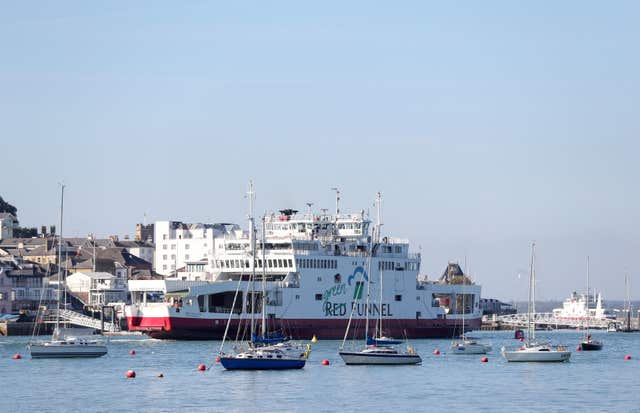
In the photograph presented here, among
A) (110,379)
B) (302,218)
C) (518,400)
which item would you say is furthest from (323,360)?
(302,218)

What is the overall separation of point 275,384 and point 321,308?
1646 inches

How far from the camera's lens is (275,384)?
68.5 m

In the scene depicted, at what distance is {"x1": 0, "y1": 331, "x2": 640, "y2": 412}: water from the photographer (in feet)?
200

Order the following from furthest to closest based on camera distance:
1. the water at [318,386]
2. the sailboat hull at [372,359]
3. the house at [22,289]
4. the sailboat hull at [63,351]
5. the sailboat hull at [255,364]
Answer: the house at [22,289] → the sailboat hull at [63,351] → the sailboat hull at [372,359] → the sailboat hull at [255,364] → the water at [318,386]

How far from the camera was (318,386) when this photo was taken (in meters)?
68.2

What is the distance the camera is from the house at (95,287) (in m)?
148

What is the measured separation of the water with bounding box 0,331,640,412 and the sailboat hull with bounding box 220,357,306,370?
0.50m

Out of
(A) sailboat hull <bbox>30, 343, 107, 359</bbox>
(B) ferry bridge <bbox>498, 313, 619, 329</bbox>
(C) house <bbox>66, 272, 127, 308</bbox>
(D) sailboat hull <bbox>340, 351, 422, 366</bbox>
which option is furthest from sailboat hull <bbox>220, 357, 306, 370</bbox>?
(B) ferry bridge <bbox>498, 313, 619, 329</bbox>

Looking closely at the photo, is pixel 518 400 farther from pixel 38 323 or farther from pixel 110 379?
pixel 38 323

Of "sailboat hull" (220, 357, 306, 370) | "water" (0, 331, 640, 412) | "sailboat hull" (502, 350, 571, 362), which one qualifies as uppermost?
"sailboat hull" (502, 350, 571, 362)

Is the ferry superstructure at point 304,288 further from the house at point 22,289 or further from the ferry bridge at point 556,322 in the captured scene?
the ferry bridge at point 556,322

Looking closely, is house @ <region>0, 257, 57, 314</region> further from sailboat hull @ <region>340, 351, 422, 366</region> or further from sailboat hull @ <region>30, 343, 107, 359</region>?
sailboat hull @ <region>340, 351, 422, 366</region>

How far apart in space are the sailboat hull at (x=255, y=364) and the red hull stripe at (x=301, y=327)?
29122mm

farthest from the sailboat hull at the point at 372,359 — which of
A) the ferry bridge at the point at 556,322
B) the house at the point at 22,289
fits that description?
the ferry bridge at the point at 556,322
